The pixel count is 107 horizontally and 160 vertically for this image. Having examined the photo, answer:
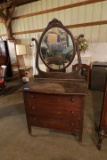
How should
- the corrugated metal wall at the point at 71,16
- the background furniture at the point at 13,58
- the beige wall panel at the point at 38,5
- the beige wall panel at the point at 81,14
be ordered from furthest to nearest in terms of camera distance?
the background furniture at the point at 13,58, the beige wall panel at the point at 38,5, the beige wall panel at the point at 81,14, the corrugated metal wall at the point at 71,16

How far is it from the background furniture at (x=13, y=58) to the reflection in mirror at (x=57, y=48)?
312cm

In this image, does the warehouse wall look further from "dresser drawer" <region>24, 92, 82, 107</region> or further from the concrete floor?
"dresser drawer" <region>24, 92, 82, 107</region>

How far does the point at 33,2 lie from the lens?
3.90 meters

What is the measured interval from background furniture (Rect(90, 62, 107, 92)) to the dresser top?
176 centimetres

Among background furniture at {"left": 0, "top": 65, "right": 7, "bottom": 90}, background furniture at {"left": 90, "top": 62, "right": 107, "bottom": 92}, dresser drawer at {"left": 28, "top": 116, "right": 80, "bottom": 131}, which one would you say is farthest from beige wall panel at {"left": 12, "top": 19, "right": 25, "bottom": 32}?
dresser drawer at {"left": 28, "top": 116, "right": 80, "bottom": 131}

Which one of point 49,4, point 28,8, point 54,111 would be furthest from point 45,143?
point 28,8

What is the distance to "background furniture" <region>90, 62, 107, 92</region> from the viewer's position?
9.62ft

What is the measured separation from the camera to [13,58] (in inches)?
173

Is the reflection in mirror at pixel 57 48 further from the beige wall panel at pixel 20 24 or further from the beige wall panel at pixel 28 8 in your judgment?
the beige wall panel at pixel 20 24

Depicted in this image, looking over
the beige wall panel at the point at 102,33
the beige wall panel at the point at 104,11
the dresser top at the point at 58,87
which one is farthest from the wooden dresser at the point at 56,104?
the beige wall panel at the point at 104,11

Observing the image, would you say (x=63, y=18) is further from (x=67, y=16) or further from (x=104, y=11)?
(x=104, y=11)

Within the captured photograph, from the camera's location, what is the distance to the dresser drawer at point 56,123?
1.37 metres

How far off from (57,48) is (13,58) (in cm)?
340

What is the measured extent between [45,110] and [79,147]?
2.23 feet
